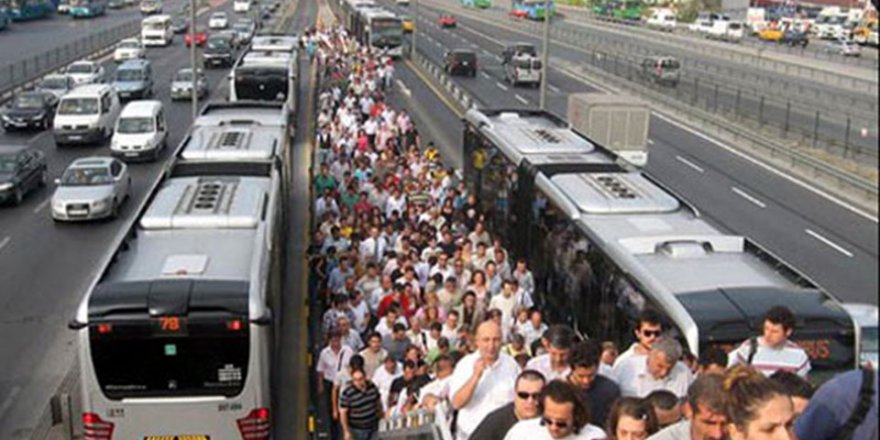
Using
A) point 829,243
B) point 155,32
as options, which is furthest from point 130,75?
point 829,243

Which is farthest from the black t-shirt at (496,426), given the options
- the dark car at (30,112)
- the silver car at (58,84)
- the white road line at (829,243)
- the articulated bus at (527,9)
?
the articulated bus at (527,9)

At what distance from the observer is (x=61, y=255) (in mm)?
23172

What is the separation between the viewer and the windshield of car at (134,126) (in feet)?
111

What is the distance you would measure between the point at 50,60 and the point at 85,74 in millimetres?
13021

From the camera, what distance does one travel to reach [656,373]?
8.24m

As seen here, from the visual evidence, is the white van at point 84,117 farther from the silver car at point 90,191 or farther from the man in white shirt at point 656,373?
the man in white shirt at point 656,373

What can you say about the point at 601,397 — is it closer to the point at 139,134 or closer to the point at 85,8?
the point at 139,134

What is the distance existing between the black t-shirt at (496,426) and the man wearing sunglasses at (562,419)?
2.46ft

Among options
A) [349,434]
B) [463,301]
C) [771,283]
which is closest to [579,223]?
Result: [463,301]

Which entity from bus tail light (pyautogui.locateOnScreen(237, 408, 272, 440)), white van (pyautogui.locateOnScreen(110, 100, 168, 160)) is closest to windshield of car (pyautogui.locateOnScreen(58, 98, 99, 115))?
white van (pyautogui.locateOnScreen(110, 100, 168, 160))

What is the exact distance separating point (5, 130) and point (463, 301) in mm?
31907

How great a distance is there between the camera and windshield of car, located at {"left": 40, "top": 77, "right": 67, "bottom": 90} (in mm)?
46022

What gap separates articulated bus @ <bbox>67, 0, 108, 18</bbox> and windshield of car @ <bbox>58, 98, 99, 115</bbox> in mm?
67939

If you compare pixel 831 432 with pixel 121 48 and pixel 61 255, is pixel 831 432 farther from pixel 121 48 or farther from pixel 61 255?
pixel 121 48
